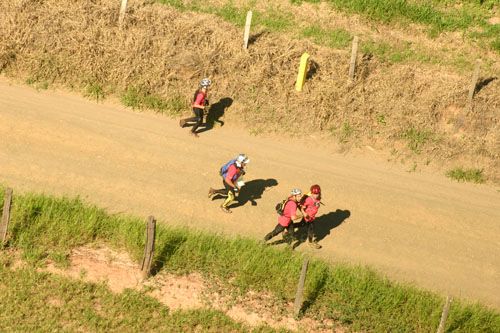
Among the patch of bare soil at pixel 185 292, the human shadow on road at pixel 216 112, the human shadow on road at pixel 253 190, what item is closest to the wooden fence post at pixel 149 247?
the patch of bare soil at pixel 185 292

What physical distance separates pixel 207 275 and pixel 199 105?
21.0 ft

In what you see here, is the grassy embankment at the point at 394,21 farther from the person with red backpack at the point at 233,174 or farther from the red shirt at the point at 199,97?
the person with red backpack at the point at 233,174

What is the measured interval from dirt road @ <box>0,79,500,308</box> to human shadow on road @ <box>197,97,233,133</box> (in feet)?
1.06

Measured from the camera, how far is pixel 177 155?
67.5ft

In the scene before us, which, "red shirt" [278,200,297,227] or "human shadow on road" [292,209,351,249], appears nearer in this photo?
"red shirt" [278,200,297,227]

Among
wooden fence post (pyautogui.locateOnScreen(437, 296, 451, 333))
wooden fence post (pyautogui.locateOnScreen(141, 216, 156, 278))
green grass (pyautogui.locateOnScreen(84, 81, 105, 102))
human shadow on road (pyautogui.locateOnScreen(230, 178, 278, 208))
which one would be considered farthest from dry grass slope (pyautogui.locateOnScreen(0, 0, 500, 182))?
wooden fence post (pyautogui.locateOnScreen(437, 296, 451, 333))

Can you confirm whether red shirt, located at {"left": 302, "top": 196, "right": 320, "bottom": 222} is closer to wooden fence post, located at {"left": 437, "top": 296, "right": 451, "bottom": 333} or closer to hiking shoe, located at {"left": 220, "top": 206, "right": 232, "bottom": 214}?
hiking shoe, located at {"left": 220, "top": 206, "right": 232, "bottom": 214}

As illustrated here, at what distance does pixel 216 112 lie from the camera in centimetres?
2292

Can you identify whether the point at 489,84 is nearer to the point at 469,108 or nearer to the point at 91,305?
the point at 469,108

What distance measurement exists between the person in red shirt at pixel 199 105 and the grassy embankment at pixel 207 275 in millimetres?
5034

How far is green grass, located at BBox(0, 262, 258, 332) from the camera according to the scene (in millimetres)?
14180

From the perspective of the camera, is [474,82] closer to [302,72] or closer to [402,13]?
[402,13]

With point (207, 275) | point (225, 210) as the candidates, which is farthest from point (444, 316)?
point (225, 210)

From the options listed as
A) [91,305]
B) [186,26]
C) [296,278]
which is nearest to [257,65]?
[186,26]
